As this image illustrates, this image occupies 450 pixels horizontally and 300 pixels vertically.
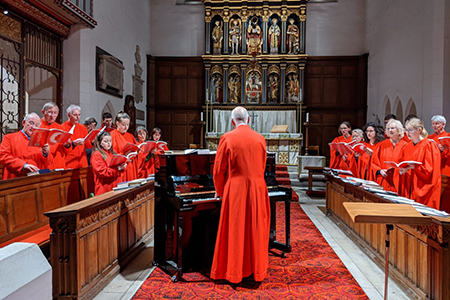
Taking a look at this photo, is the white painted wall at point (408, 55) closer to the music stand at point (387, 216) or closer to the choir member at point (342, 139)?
the choir member at point (342, 139)

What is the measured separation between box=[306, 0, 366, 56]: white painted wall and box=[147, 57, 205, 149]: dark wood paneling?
5028 millimetres

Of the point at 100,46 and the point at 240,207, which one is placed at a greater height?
the point at 100,46

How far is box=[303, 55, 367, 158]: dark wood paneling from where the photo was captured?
13.5 metres

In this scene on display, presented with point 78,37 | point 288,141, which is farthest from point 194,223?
→ point 288,141

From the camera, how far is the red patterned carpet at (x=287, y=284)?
10.1 ft

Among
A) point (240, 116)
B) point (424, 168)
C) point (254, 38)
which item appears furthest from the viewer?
point (254, 38)

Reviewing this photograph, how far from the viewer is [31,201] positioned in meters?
3.47

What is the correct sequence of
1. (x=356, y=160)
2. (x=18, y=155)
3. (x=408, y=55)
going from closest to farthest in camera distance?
(x=18, y=155) < (x=356, y=160) < (x=408, y=55)

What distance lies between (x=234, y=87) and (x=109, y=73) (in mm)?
5896

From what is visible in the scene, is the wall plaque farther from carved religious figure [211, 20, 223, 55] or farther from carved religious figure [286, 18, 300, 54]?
carved religious figure [286, 18, 300, 54]

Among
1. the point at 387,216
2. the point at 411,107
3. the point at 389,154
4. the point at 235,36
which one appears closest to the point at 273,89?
the point at 235,36

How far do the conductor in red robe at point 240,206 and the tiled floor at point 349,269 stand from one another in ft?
2.97

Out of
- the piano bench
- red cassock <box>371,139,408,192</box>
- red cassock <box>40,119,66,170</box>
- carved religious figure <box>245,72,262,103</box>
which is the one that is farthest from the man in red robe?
carved religious figure <box>245,72,262,103</box>

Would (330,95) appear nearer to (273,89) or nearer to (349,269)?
Answer: (273,89)
